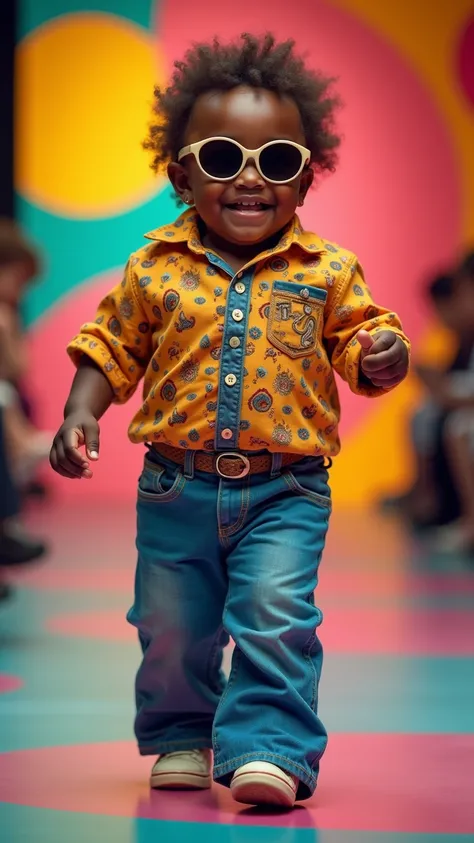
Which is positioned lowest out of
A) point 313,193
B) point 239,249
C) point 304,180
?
point 239,249

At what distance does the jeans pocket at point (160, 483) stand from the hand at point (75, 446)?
0.11 meters

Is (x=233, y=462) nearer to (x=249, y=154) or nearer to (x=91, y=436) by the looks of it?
(x=91, y=436)

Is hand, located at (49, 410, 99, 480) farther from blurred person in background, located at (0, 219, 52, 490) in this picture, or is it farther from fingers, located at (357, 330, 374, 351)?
blurred person in background, located at (0, 219, 52, 490)

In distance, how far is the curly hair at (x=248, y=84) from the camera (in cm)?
212

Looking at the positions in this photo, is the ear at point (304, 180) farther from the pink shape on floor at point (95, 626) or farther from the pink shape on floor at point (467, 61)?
the pink shape on floor at point (467, 61)

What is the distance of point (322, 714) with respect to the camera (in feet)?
8.73

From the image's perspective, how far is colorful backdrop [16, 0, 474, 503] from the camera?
8406 millimetres

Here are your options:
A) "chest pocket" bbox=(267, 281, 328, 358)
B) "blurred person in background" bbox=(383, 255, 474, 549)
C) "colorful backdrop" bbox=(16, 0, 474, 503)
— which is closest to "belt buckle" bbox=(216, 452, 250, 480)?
"chest pocket" bbox=(267, 281, 328, 358)

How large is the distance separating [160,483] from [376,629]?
1754 millimetres

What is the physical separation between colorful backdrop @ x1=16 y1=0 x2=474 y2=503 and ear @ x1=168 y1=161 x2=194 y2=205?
608 cm

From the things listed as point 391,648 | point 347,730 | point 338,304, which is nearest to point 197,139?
point 338,304

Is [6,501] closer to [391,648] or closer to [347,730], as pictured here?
[391,648]

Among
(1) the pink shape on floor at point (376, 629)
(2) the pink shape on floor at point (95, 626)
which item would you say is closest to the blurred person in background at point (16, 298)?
(2) the pink shape on floor at point (95, 626)

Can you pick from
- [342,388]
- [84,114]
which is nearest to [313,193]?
[342,388]
